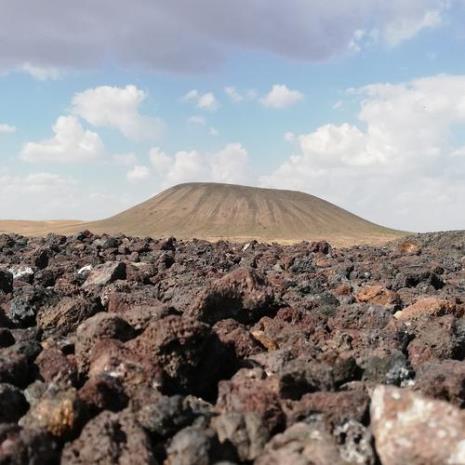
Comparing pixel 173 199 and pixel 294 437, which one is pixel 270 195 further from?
pixel 294 437

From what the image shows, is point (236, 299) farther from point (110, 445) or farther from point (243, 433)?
point (110, 445)

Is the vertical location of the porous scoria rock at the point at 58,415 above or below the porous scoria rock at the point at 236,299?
below

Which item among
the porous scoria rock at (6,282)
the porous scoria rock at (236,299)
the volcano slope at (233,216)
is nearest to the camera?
the porous scoria rock at (236,299)

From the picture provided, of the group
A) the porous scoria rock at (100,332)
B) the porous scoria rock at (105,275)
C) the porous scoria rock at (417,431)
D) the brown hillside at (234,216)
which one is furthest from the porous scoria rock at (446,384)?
the brown hillside at (234,216)

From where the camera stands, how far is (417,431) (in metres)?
5.24

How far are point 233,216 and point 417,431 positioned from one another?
4724 inches

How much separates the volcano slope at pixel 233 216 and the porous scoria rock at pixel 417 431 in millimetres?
99639

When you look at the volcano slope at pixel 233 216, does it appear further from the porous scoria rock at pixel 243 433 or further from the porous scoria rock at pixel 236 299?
the porous scoria rock at pixel 243 433

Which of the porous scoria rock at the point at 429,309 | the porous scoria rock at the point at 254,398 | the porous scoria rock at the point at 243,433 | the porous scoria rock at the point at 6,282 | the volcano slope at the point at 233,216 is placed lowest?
the porous scoria rock at the point at 243,433

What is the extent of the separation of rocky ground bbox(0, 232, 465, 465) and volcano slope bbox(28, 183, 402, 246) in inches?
3727

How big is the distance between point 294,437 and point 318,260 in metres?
19.7

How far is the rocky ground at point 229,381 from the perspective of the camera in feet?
17.4

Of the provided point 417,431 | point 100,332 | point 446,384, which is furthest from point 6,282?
point 417,431

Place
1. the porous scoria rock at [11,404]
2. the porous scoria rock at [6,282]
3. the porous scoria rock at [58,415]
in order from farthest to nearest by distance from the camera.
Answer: the porous scoria rock at [6,282]
the porous scoria rock at [11,404]
the porous scoria rock at [58,415]
